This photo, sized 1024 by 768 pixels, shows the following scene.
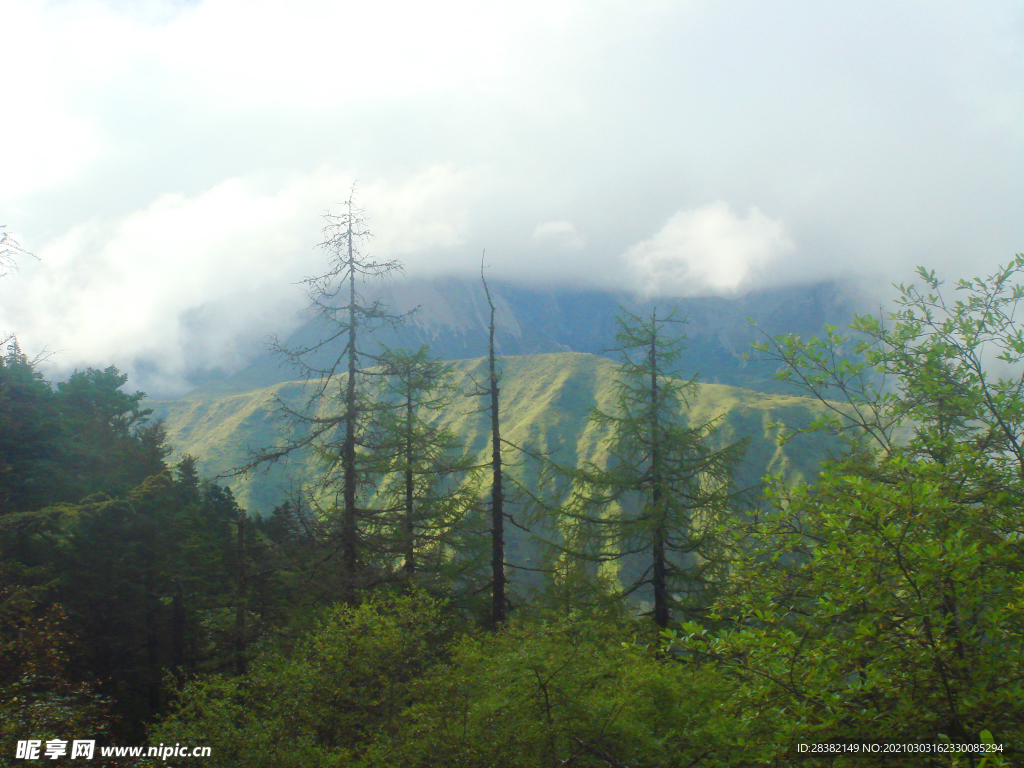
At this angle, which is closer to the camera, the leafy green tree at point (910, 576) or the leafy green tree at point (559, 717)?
the leafy green tree at point (910, 576)

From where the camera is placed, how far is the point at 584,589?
16.2 metres

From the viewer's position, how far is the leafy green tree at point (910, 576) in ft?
13.9

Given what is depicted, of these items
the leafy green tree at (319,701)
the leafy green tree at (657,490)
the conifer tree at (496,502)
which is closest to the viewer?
the leafy green tree at (319,701)

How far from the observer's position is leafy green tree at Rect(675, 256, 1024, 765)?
4250 mm

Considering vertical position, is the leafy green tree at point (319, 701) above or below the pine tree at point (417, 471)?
below

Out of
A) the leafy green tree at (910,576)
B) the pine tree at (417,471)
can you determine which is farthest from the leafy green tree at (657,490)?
the leafy green tree at (910,576)

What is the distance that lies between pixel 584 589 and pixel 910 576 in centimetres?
1288

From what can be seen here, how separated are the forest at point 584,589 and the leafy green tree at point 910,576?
36mm

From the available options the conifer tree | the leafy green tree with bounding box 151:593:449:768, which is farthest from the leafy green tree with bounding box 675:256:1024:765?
the conifer tree

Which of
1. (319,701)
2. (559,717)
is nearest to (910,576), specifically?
(559,717)

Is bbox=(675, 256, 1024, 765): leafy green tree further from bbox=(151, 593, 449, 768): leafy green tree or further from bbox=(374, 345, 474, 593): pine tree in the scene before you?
bbox=(374, 345, 474, 593): pine tree

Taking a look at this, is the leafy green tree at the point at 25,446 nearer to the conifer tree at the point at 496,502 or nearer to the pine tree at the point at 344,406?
the pine tree at the point at 344,406

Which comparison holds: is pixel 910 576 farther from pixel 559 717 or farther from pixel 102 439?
pixel 102 439

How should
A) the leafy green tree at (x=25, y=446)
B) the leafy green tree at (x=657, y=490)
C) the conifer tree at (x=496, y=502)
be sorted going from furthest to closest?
the leafy green tree at (x=25, y=446), the conifer tree at (x=496, y=502), the leafy green tree at (x=657, y=490)
